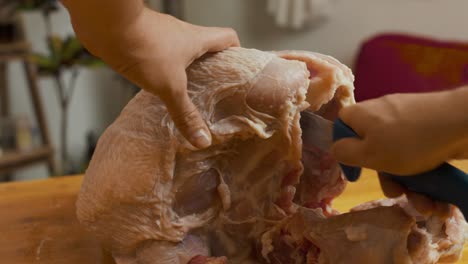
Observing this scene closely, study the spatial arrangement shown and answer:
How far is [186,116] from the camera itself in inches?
28.2

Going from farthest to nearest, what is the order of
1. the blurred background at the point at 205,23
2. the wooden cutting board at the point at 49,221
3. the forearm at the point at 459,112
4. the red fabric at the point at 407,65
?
the blurred background at the point at 205,23, the red fabric at the point at 407,65, the wooden cutting board at the point at 49,221, the forearm at the point at 459,112

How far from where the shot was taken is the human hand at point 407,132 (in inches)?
22.9

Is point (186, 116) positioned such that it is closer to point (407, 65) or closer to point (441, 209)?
point (441, 209)

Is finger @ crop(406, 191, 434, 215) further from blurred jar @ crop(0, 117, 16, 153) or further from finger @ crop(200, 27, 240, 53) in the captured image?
blurred jar @ crop(0, 117, 16, 153)

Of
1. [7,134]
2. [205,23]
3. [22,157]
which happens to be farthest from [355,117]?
[205,23]

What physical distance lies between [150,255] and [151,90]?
0.26 m

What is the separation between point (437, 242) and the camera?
0.79 metres

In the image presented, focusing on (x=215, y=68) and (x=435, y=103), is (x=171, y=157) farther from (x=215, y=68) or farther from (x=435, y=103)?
(x=435, y=103)

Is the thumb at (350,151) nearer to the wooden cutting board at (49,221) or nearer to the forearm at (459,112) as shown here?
the forearm at (459,112)

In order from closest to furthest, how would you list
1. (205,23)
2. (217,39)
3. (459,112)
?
1. (459,112)
2. (217,39)
3. (205,23)

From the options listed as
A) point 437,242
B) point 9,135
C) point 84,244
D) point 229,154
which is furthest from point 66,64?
point 437,242

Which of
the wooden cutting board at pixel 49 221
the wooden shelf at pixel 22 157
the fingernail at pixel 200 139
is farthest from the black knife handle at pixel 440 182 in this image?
the wooden shelf at pixel 22 157

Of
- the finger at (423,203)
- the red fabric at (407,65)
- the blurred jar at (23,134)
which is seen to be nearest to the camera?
the finger at (423,203)

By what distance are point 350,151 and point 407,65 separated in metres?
1.70
